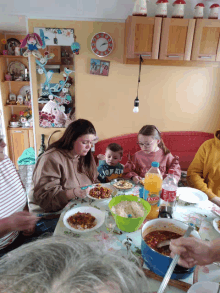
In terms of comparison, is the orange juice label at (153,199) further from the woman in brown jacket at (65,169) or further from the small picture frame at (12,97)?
the small picture frame at (12,97)

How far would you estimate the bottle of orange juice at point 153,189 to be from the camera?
1.13 metres

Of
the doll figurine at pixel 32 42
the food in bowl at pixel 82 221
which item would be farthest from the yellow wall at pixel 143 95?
the food in bowl at pixel 82 221

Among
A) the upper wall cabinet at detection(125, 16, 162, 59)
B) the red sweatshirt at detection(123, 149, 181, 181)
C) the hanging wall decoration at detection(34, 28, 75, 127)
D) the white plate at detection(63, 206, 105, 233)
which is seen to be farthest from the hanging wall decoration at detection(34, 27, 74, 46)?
the white plate at detection(63, 206, 105, 233)

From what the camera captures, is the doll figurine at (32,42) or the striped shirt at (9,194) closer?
the striped shirt at (9,194)

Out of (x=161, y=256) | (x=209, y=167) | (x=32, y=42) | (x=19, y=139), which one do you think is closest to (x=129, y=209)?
(x=161, y=256)

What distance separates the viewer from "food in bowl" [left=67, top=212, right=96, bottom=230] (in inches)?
42.8

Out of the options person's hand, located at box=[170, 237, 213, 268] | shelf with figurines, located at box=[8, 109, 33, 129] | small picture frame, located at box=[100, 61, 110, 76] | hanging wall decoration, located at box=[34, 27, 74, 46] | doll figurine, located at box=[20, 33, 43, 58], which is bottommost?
shelf with figurines, located at box=[8, 109, 33, 129]

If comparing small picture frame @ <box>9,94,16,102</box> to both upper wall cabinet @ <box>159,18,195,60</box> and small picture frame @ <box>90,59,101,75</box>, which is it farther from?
upper wall cabinet @ <box>159,18,195,60</box>

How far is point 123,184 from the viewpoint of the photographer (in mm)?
1574

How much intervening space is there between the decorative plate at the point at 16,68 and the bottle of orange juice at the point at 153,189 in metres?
4.19

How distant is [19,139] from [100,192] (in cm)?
350

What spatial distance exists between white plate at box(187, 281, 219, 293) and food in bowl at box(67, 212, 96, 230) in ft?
1.81

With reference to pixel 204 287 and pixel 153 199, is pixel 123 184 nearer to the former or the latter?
pixel 153 199

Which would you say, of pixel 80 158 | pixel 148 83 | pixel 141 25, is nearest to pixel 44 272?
pixel 80 158
